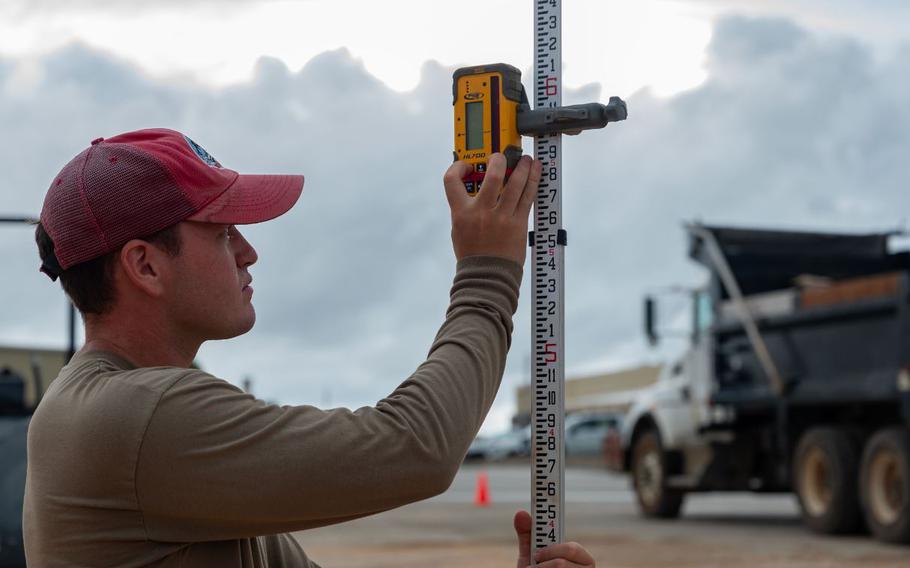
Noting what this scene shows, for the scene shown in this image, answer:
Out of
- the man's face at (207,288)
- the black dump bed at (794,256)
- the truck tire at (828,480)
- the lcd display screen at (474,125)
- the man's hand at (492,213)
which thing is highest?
the black dump bed at (794,256)

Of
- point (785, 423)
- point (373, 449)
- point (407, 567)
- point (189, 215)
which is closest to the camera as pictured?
point (373, 449)

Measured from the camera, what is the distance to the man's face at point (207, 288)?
2.14 meters

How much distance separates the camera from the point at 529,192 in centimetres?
229

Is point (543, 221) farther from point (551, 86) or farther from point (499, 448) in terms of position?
point (499, 448)

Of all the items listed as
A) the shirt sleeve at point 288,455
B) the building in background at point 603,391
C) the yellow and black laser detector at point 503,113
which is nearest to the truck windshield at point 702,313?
the yellow and black laser detector at point 503,113

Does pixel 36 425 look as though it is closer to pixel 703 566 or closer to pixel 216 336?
pixel 216 336

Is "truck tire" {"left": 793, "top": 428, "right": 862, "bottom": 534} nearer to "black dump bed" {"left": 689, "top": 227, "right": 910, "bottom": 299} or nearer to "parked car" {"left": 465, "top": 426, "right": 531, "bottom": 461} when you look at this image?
"black dump bed" {"left": 689, "top": 227, "right": 910, "bottom": 299}

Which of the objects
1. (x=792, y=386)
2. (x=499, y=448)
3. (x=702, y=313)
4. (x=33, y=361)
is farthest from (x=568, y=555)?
(x=499, y=448)

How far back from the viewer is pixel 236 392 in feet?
6.51

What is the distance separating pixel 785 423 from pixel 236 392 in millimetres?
14017

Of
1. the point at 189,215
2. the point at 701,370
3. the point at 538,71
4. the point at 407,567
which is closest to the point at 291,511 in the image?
the point at 189,215

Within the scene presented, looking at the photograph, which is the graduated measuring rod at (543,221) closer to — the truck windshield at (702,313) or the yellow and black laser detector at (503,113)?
the yellow and black laser detector at (503,113)

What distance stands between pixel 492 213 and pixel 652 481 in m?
16.7

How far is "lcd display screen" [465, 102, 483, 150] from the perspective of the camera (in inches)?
96.4
